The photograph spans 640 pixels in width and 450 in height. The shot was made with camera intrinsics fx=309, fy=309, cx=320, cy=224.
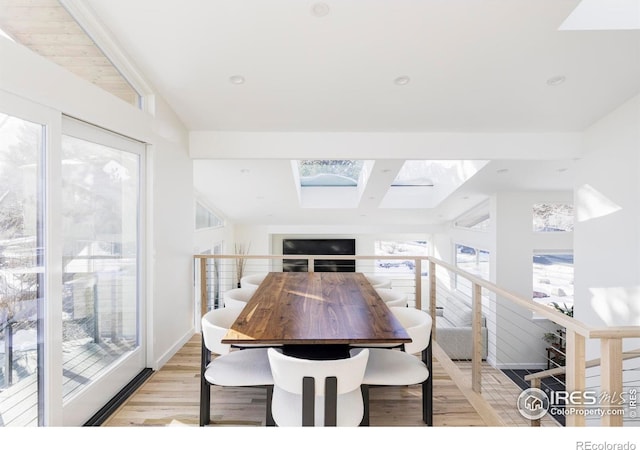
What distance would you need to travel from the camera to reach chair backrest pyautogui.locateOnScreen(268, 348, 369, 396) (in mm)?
1289

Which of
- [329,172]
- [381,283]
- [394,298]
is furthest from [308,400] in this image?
[329,172]

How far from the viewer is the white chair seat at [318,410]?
140 centimetres

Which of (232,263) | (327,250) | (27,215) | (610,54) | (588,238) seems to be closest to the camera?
(27,215)

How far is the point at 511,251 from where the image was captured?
18.2 feet

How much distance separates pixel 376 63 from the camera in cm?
247

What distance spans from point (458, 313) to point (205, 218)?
5430 millimetres

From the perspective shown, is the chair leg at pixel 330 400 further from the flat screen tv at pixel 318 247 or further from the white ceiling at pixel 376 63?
the flat screen tv at pixel 318 247

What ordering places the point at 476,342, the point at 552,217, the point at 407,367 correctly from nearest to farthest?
the point at 407,367, the point at 476,342, the point at 552,217

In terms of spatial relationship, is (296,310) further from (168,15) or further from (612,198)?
(612,198)

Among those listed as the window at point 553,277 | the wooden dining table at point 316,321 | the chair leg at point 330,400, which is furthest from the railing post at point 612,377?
the window at point 553,277

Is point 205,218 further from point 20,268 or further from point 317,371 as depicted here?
point 317,371
